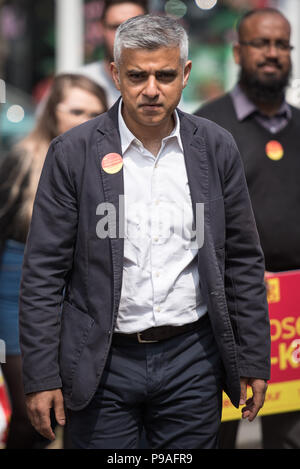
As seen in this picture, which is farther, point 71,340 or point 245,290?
point 245,290

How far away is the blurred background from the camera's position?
7.39 m

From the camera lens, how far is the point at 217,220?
2715 millimetres

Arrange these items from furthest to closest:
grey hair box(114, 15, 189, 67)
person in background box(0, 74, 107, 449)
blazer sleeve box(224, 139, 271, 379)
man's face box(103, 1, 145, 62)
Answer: man's face box(103, 1, 145, 62) < person in background box(0, 74, 107, 449) < blazer sleeve box(224, 139, 271, 379) < grey hair box(114, 15, 189, 67)

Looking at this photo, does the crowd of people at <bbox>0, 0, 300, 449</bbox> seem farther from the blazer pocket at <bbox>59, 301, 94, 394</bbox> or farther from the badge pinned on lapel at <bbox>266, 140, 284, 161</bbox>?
the badge pinned on lapel at <bbox>266, 140, 284, 161</bbox>

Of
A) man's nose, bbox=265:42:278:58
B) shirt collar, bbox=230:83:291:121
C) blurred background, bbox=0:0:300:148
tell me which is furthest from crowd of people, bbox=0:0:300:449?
blurred background, bbox=0:0:300:148

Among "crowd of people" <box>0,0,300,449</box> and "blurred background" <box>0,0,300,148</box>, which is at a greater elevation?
"blurred background" <box>0,0,300,148</box>

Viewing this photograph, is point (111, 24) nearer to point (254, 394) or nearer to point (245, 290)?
point (245, 290)

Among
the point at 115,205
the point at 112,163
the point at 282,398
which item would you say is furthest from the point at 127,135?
the point at 282,398

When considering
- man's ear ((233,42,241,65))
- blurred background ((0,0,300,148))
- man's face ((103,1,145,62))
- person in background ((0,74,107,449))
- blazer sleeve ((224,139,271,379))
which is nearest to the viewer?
blazer sleeve ((224,139,271,379))

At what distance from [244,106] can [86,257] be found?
1520mm

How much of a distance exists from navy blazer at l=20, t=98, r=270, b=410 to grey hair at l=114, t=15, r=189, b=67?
28 cm

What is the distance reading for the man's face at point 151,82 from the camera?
8.46 ft

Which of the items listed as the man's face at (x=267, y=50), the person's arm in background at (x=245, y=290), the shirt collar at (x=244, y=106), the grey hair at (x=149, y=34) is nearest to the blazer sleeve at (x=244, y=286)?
the person's arm in background at (x=245, y=290)

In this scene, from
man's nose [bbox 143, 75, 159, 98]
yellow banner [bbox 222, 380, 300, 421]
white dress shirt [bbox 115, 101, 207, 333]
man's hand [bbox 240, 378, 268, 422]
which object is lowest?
yellow banner [bbox 222, 380, 300, 421]
